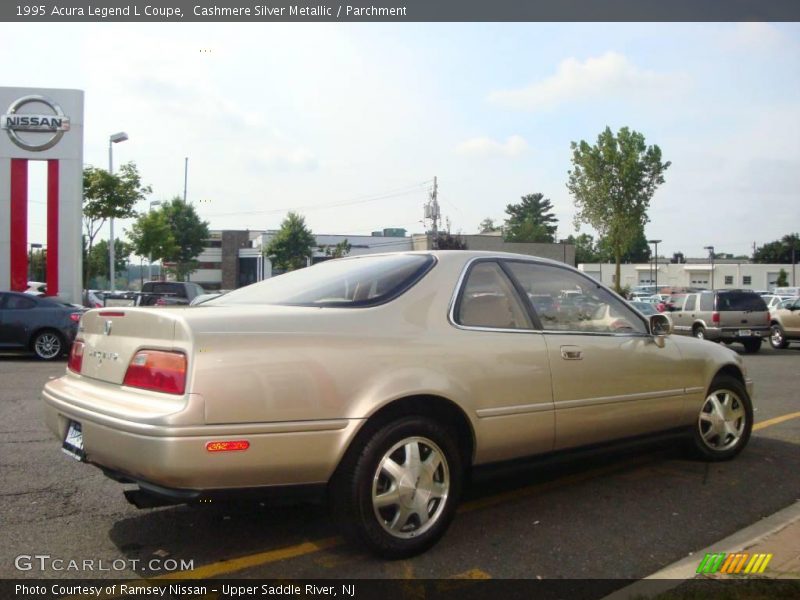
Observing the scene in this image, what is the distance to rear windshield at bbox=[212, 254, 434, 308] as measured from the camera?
378 cm

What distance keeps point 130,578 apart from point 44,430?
3754mm

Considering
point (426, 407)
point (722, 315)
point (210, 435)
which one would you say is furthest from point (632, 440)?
point (722, 315)

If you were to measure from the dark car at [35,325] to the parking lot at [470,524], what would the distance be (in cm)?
825

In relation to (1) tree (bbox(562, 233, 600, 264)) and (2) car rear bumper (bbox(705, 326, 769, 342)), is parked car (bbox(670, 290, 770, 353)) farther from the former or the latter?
(1) tree (bbox(562, 233, 600, 264))

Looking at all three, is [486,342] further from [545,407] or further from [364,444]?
[364,444]

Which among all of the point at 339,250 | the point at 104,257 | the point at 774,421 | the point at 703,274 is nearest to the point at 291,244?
the point at 339,250

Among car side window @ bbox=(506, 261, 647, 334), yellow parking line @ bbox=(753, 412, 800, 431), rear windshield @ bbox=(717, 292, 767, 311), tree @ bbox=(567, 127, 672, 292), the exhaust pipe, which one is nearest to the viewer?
the exhaust pipe

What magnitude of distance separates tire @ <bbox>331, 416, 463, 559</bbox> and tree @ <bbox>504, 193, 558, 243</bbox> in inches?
4548

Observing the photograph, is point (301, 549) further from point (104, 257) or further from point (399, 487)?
point (104, 257)

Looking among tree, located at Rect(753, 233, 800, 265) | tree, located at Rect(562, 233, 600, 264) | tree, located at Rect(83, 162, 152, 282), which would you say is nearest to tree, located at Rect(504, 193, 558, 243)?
tree, located at Rect(562, 233, 600, 264)

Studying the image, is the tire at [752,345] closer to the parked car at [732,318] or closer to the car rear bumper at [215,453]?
the parked car at [732,318]

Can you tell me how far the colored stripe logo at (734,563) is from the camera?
3.33 m

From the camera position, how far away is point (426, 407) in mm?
3629

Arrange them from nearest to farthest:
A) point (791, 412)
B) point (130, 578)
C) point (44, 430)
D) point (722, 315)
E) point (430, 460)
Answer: point (130, 578)
point (430, 460)
point (44, 430)
point (791, 412)
point (722, 315)
